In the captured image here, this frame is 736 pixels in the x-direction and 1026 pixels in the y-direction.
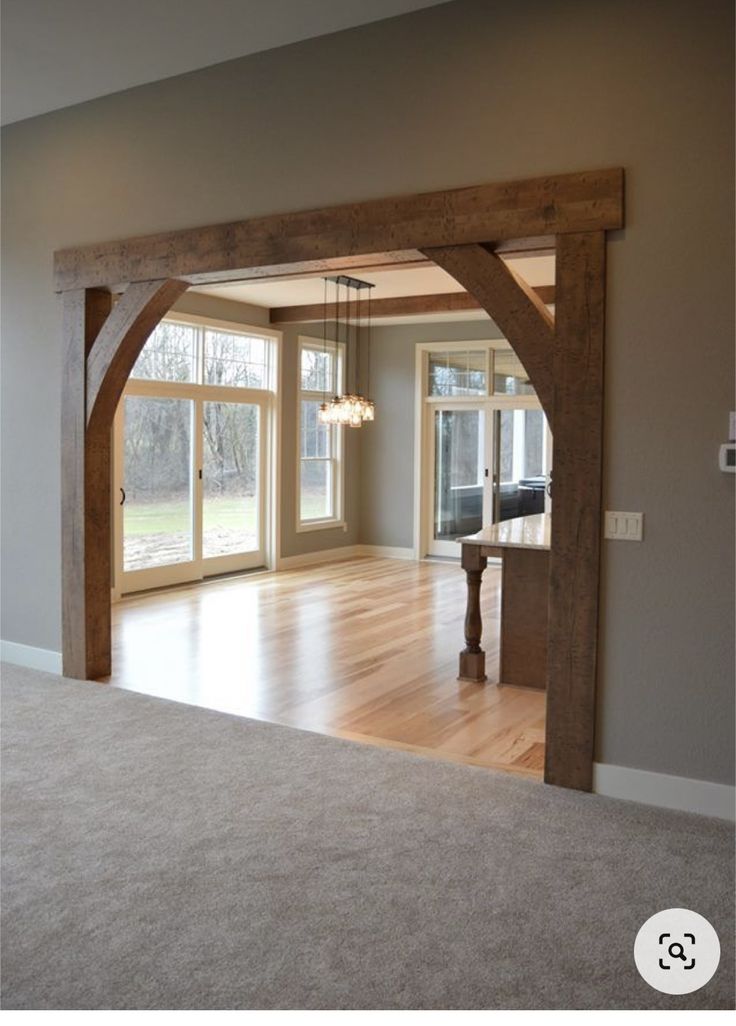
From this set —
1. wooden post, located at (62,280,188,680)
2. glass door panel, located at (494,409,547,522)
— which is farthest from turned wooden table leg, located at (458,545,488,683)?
glass door panel, located at (494,409,547,522)

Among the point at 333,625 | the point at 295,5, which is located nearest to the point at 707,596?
the point at 295,5

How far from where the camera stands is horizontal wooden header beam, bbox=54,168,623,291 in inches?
135

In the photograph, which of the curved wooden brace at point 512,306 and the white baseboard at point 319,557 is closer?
the curved wooden brace at point 512,306

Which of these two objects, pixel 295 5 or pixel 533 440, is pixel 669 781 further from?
pixel 533 440

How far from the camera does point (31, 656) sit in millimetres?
5297

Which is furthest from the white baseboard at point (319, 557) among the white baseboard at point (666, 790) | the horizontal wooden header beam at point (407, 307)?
the white baseboard at point (666, 790)

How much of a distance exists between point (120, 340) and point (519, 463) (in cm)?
609

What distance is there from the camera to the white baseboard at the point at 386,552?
1059cm

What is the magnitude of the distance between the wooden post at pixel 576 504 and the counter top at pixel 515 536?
140cm

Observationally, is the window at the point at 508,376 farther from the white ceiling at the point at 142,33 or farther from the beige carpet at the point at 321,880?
the beige carpet at the point at 321,880

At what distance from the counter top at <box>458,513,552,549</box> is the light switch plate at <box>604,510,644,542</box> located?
145 cm

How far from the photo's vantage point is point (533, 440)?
9.90 meters

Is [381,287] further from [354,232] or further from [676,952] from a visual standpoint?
[676,952]

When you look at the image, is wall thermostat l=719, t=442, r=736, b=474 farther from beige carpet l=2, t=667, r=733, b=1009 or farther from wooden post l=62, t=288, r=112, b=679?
wooden post l=62, t=288, r=112, b=679
